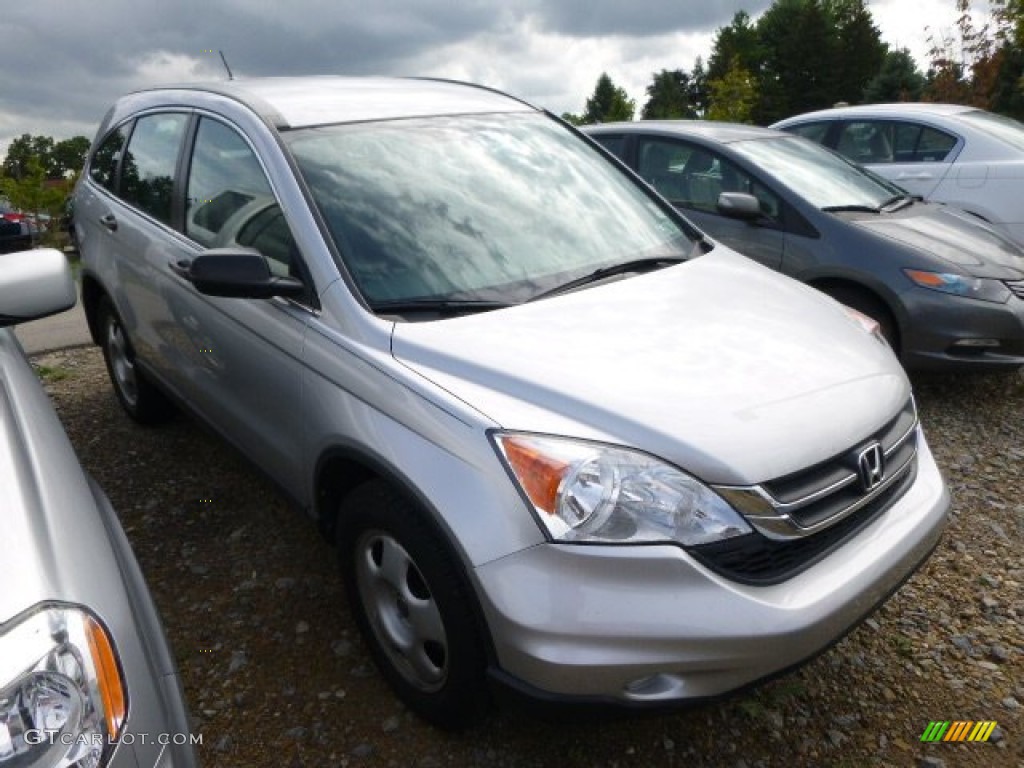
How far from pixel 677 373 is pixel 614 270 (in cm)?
75

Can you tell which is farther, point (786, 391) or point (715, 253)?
point (715, 253)

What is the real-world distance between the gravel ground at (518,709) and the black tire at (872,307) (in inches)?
35.6

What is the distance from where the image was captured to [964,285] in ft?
14.3

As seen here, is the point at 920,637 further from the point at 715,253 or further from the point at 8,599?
the point at 8,599

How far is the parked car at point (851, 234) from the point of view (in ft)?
14.3

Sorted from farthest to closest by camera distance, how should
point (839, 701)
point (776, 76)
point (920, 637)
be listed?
point (776, 76)
point (920, 637)
point (839, 701)

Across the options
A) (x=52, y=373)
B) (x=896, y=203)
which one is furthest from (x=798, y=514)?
(x=52, y=373)

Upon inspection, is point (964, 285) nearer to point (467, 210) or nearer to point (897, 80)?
point (467, 210)

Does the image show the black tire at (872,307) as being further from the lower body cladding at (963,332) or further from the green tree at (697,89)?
the green tree at (697,89)

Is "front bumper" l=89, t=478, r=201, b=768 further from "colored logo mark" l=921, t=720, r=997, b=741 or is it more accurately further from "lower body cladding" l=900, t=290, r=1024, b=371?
"lower body cladding" l=900, t=290, r=1024, b=371

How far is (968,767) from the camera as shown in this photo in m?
2.17

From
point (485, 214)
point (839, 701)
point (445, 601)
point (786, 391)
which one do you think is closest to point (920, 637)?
point (839, 701)

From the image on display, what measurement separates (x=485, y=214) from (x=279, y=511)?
5.49ft

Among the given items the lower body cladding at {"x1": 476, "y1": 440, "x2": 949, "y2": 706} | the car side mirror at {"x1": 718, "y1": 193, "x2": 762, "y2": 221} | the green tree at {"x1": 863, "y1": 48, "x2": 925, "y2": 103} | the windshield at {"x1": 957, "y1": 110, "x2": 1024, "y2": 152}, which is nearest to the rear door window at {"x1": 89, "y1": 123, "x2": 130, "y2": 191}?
the car side mirror at {"x1": 718, "y1": 193, "x2": 762, "y2": 221}
